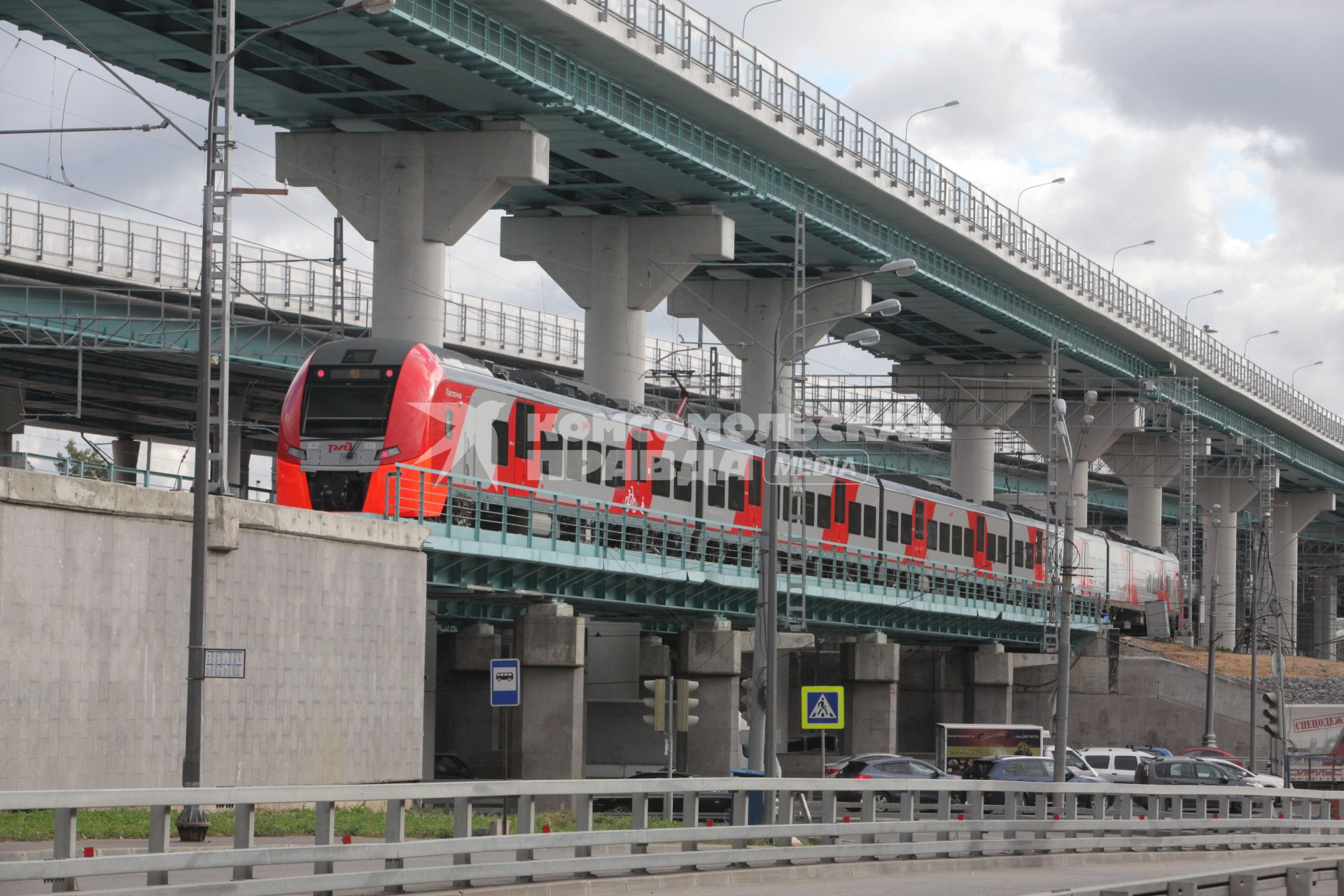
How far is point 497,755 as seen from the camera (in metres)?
45.5

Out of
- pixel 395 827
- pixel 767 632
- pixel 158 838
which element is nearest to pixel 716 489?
pixel 767 632

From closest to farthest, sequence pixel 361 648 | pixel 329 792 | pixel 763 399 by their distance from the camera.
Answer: pixel 329 792 < pixel 361 648 < pixel 763 399

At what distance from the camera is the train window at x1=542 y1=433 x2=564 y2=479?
113 feet

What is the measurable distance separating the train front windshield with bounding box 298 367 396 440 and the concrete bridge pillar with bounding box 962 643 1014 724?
34.9 meters

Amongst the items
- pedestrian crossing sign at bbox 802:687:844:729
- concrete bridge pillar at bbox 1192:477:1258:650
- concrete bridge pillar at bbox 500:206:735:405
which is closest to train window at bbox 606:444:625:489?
pedestrian crossing sign at bbox 802:687:844:729

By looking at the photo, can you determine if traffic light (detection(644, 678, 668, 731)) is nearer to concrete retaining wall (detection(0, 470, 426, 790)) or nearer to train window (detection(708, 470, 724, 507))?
concrete retaining wall (detection(0, 470, 426, 790))

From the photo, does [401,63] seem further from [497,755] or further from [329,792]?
[329,792]

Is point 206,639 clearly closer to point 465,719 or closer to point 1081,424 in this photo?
point 465,719

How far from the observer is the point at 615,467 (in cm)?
3716

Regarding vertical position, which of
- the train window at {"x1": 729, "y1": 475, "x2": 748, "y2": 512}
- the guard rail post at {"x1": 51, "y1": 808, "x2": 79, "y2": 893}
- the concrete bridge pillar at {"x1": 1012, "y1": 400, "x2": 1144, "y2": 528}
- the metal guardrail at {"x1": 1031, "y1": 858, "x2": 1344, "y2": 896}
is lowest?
the metal guardrail at {"x1": 1031, "y1": 858, "x2": 1344, "y2": 896}

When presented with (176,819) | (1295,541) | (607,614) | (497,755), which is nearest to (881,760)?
(607,614)

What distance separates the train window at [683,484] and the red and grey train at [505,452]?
0.12 feet

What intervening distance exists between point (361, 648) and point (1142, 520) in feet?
230

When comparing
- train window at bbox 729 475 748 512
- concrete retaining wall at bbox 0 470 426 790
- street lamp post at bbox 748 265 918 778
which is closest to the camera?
concrete retaining wall at bbox 0 470 426 790
